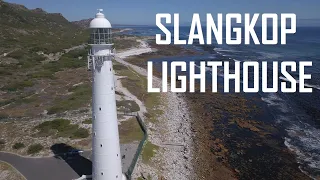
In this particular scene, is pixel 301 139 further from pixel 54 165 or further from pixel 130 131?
pixel 54 165

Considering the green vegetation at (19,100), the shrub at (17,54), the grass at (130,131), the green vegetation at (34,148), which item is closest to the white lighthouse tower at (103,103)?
the green vegetation at (34,148)

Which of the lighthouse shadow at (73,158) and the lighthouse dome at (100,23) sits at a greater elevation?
the lighthouse dome at (100,23)

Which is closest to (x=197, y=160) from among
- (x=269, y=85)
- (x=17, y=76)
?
(x=269, y=85)

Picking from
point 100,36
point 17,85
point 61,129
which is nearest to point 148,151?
point 61,129

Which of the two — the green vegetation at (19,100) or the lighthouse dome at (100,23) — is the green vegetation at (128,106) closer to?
the green vegetation at (19,100)

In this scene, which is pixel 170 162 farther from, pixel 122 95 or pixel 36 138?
pixel 122 95
